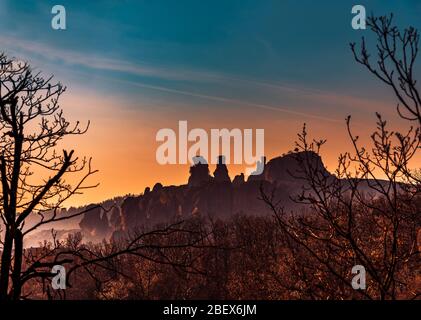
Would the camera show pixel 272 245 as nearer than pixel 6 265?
No

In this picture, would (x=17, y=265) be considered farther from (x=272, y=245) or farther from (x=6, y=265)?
(x=272, y=245)

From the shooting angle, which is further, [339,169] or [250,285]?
[250,285]

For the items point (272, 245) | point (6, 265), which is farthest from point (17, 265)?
point (272, 245)

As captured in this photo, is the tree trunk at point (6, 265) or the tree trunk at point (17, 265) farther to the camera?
the tree trunk at point (17, 265)

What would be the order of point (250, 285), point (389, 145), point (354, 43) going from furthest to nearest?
point (250, 285) < point (354, 43) < point (389, 145)

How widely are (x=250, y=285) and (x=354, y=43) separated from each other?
136 feet

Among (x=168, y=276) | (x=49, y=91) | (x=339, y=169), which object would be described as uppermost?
(x=49, y=91)

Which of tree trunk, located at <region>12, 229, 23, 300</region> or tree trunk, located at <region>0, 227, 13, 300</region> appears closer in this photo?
tree trunk, located at <region>0, 227, 13, 300</region>

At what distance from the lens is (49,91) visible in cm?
1074
